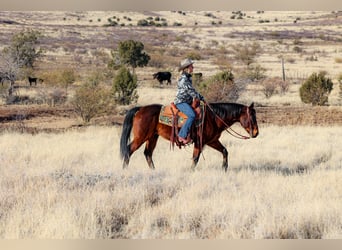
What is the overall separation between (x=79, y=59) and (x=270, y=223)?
35.3 meters

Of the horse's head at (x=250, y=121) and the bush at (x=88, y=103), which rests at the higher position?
the horse's head at (x=250, y=121)

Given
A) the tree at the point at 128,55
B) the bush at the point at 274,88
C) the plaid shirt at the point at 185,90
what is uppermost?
the plaid shirt at the point at 185,90

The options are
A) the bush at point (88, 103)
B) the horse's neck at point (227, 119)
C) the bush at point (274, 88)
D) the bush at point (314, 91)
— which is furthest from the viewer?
the bush at point (274, 88)

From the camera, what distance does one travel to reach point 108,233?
5.25m

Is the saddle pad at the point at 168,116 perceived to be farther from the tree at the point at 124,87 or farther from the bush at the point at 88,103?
the tree at the point at 124,87

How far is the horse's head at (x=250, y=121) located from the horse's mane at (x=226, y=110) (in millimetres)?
105

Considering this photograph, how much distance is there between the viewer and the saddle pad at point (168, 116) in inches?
330

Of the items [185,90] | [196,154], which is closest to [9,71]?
[196,154]

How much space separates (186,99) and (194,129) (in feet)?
1.90

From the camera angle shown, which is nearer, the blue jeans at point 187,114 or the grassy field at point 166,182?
the grassy field at point 166,182

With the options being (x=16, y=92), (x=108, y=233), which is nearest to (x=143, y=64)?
(x=16, y=92)

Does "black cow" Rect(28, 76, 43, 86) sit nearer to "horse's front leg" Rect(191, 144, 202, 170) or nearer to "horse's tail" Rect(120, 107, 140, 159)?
"horse's tail" Rect(120, 107, 140, 159)

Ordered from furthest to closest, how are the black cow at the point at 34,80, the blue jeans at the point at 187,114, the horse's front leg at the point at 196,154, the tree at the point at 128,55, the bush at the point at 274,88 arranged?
the tree at the point at 128,55
the black cow at the point at 34,80
the bush at the point at 274,88
the horse's front leg at the point at 196,154
the blue jeans at the point at 187,114

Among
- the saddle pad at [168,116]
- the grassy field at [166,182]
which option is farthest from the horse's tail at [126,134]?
the saddle pad at [168,116]
